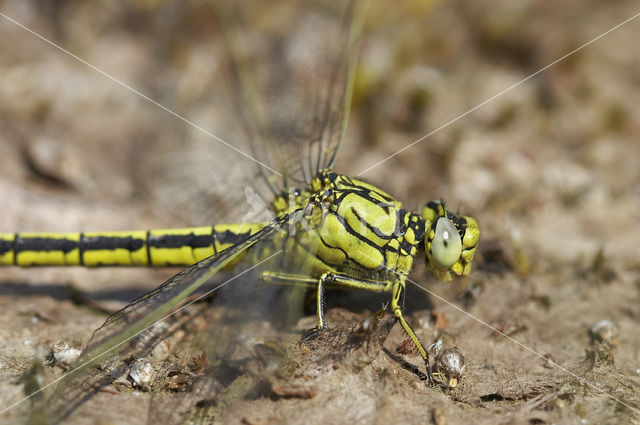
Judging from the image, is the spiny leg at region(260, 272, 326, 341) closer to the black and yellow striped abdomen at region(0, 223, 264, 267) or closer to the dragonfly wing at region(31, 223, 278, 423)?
the dragonfly wing at region(31, 223, 278, 423)

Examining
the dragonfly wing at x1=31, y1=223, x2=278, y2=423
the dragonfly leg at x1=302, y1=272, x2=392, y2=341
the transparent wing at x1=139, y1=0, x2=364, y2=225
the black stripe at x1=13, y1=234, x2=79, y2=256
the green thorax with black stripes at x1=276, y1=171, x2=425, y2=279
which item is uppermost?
the transparent wing at x1=139, y1=0, x2=364, y2=225

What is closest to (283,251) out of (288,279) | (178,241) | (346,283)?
(288,279)

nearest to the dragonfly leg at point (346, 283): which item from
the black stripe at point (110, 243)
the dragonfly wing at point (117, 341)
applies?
the dragonfly wing at point (117, 341)

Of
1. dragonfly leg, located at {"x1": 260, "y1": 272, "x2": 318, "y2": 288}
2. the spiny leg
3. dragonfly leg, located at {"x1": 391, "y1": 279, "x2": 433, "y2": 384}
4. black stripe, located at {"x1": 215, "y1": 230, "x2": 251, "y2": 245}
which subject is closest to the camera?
dragonfly leg, located at {"x1": 391, "y1": 279, "x2": 433, "y2": 384}

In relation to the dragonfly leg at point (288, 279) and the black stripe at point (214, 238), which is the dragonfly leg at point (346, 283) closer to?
the dragonfly leg at point (288, 279)

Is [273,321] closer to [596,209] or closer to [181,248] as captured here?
[181,248]

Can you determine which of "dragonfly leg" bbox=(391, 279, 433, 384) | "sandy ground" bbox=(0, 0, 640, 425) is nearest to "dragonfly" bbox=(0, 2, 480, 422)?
"dragonfly leg" bbox=(391, 279, 433, 384)
